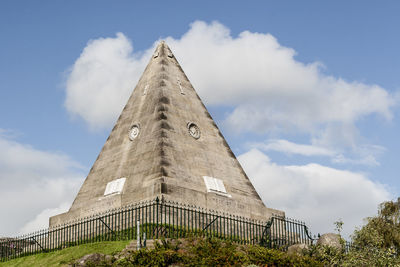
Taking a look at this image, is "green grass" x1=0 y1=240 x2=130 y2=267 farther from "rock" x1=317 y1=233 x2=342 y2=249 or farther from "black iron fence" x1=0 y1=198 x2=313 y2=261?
"rock" x1=317 y1=233 x2=342 y2=249

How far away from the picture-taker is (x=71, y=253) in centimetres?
2100

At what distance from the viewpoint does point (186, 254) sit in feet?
62.8

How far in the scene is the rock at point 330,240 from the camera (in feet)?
74.3

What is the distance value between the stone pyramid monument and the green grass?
11.3 ft

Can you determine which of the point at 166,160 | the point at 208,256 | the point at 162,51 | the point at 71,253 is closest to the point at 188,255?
the point at 208,256

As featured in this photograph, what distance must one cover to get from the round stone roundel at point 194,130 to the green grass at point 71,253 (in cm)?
880

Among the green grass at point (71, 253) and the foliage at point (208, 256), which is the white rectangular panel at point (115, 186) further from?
the foliage at point (208, 256)

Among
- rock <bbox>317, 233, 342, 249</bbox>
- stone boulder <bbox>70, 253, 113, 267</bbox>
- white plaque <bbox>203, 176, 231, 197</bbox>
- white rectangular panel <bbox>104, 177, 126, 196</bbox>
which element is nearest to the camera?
stone boulder <bbox>70, 253, 113, 267</bbox>

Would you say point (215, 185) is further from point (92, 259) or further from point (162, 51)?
point (162, 51)

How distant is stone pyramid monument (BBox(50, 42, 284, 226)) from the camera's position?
2503cm

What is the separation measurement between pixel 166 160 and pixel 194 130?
11.6ft

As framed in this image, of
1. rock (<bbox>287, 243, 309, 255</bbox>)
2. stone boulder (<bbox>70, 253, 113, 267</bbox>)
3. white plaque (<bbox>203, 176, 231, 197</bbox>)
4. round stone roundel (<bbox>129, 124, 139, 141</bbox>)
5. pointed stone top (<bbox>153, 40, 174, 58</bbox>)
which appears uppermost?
pointed stone top (<bbox>153, 40, 174, 58</bbox>)

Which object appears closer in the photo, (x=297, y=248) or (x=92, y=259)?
(x=92, y=259)

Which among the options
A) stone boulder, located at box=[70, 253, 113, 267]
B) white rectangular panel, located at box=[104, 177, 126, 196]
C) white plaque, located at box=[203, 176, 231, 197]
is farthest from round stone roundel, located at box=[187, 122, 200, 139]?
stone boulder, located at box=[70, 253, 113, 267]
